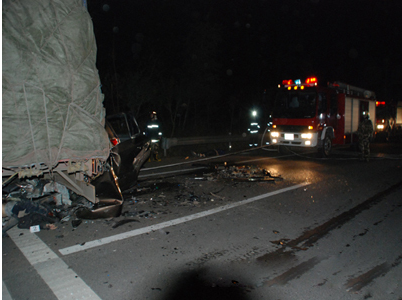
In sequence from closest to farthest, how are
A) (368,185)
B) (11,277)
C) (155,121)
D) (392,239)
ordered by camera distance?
(11,277) < (392,239) < (368,185) < (155,121)

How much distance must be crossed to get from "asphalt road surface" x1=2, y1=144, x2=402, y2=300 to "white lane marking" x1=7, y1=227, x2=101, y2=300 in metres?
0.01

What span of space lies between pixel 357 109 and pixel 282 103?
4913mm

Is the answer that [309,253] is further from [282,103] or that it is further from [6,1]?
[282,103]

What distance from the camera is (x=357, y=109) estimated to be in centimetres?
1512

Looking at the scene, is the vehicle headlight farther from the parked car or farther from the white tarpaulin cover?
the white tarpaulin cover

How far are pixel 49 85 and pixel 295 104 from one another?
1009 centimetres

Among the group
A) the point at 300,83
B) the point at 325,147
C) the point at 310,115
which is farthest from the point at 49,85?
the point at 325,147

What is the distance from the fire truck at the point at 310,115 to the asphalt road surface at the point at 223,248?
16.0 feet

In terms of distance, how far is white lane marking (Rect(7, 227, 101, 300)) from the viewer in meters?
3.16

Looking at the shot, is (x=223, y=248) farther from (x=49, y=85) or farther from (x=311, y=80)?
(x=311, y=80)

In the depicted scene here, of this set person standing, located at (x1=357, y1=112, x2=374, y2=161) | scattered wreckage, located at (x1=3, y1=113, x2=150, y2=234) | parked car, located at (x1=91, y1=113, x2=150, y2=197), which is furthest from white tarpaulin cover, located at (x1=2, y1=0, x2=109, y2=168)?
person standing, located at (x1=357, y1=112, x2=374, y2=161)

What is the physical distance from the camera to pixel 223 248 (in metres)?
4.23

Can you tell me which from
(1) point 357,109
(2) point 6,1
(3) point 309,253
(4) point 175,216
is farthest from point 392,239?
(1) point 357,109

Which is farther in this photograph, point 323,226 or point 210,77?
point 210,77
